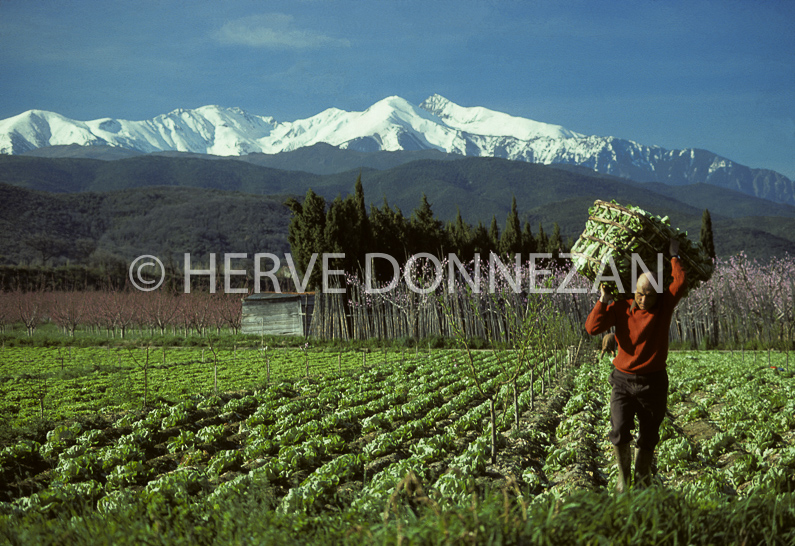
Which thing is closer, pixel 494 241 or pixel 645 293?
pixel 645 293

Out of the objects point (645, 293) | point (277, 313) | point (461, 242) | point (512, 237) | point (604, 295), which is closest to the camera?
point (645, 293)

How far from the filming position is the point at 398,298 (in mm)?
28625

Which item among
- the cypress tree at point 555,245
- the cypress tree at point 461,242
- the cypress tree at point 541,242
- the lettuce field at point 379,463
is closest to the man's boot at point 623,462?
the lettuce field at point 379,463

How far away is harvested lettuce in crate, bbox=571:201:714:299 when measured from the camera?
4.30m

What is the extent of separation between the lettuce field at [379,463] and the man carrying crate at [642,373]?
0.46 m

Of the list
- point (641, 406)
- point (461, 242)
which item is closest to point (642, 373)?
point (641, 406)

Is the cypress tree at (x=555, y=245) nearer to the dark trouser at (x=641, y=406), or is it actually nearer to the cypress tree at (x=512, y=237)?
the cypress tree at (x=512, y=237)

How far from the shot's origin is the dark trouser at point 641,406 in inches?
182

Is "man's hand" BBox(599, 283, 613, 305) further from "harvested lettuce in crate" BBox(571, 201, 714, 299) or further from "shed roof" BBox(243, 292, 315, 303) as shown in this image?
"shed roof" BBox(243, 292, 315, 303)

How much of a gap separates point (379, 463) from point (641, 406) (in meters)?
3.63

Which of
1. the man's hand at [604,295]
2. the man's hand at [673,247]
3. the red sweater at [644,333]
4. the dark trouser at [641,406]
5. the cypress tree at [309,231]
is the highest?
the cypress tree at [309,231]

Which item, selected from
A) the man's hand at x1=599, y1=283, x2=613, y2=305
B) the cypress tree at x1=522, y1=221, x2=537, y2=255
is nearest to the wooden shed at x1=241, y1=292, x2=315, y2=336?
the cypress tree at x1=522, y1=221, x2=537, y2=255

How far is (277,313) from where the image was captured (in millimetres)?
31375

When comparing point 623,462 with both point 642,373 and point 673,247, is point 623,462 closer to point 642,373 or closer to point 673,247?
point 642,373
